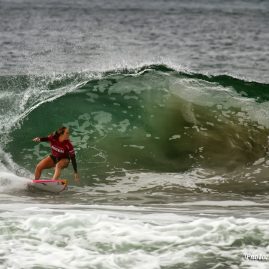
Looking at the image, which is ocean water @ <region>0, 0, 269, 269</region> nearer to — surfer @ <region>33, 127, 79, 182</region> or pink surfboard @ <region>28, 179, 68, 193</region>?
pink surfboard @ <region>28, 179, 68, 193</region>

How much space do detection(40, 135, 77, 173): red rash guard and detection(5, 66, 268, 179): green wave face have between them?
1.61m

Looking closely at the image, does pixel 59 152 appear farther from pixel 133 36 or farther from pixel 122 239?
pixel 133 36

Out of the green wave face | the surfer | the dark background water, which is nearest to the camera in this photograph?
the surfer

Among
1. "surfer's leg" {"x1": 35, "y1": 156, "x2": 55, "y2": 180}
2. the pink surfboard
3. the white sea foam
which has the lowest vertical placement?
the white sea foam

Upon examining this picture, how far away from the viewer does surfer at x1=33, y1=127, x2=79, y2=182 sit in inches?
599

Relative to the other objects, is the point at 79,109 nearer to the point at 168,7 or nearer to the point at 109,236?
the point at 109,236

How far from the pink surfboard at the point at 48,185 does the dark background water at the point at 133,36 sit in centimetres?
897

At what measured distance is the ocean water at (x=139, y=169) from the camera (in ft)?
36.5

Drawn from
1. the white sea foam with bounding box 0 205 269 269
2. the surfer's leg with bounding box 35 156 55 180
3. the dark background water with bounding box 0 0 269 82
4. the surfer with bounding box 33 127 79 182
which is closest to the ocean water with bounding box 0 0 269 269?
the white sea foam with bounding box 0 205 269 269

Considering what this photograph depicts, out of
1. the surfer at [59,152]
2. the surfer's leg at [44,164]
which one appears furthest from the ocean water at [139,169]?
the surfer at [59,152]

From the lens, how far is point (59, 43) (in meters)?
48.0

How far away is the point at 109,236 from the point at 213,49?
3703cm

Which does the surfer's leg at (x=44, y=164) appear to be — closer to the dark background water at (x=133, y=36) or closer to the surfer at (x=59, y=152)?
the surfer at (x=59, y=152)

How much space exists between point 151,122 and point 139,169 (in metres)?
3.10
